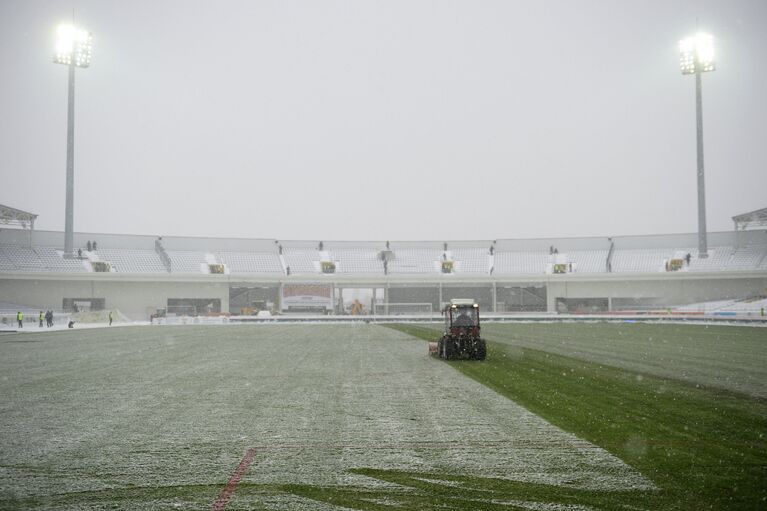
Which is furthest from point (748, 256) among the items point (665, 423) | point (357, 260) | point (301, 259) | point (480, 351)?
point (665, 423)

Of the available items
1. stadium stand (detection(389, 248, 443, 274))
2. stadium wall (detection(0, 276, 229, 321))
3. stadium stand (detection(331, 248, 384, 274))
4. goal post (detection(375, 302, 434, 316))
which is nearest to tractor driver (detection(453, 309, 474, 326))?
goal post (detection(375, 302, 434, 316))

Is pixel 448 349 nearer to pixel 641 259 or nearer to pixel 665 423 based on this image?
pixel 665 423

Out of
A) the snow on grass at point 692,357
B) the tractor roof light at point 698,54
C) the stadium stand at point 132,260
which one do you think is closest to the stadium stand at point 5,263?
the stadium stand at point 132,260

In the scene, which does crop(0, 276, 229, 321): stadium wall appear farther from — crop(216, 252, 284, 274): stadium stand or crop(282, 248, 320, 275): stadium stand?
crop(282, 248, 320, 275): stadium stand

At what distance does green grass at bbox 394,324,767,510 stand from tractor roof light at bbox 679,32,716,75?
6483 cm

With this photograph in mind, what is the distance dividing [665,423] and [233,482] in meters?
7.26

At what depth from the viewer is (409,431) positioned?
941 centimetres

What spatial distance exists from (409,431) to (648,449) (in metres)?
3.56

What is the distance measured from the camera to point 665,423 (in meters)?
9.88

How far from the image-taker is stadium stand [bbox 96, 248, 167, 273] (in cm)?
7362

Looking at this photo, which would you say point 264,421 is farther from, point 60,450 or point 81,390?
point 81,390

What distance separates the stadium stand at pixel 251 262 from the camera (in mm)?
80062

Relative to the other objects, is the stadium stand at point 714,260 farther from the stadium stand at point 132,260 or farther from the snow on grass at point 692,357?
the stadium stand at point 132,260

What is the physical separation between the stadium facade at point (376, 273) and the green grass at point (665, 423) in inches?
2212
